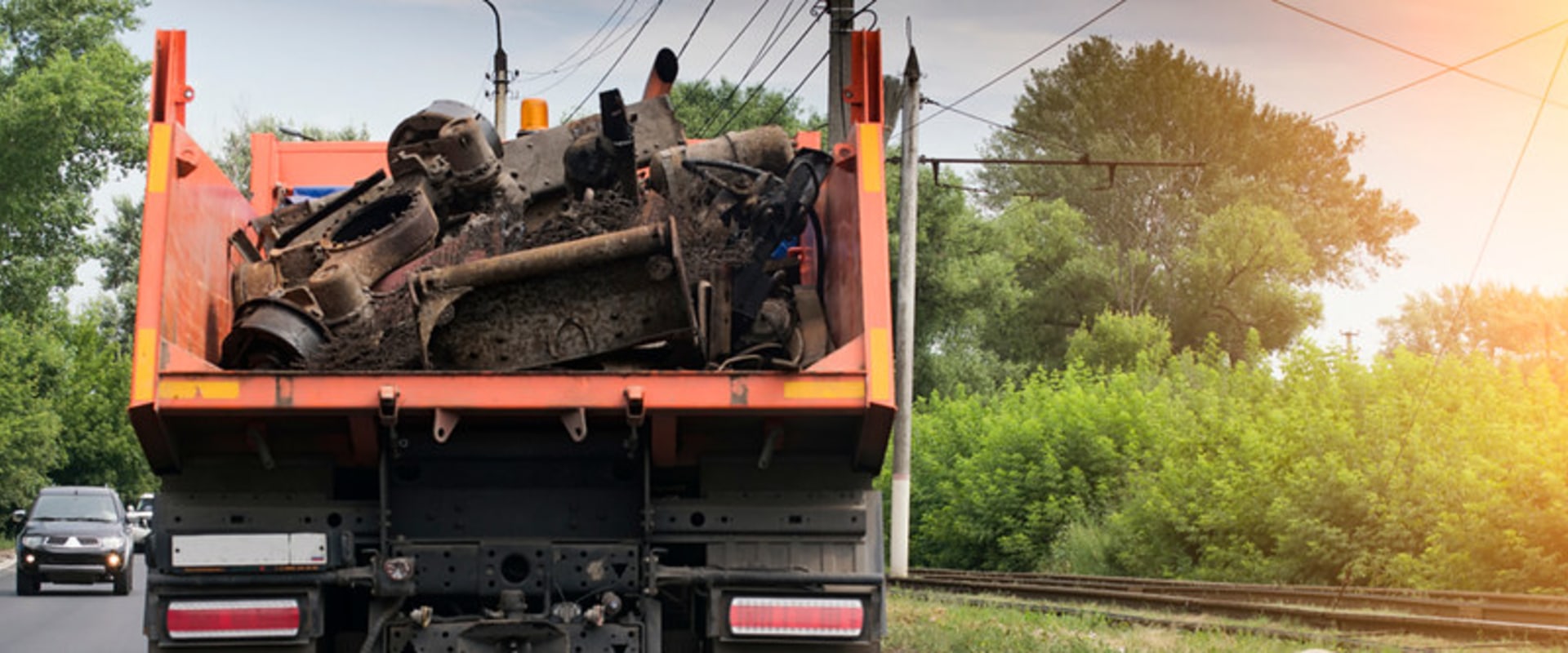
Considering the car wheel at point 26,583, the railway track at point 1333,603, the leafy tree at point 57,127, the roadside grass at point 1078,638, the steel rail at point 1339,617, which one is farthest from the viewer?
the leafy tree at point 57,127

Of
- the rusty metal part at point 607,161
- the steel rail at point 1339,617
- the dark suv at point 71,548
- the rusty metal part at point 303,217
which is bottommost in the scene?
the steel rail at point 1339,617

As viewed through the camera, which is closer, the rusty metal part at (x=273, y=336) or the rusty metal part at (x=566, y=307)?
the rusty metal part at (x=566, y=307)

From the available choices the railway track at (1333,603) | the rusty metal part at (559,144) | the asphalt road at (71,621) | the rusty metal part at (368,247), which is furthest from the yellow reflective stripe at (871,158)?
the railway track at (1333,603)

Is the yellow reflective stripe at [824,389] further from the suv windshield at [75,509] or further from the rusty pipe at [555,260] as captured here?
the suv windshield at [75,509]

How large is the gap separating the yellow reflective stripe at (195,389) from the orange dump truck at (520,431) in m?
0.01

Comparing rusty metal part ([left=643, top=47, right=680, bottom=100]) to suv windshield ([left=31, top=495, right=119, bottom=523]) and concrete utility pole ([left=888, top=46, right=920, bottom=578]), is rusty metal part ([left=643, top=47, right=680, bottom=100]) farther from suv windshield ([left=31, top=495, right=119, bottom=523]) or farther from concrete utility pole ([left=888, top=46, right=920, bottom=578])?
suv windshield ([left=31, top=495, right=119, bottom=523])

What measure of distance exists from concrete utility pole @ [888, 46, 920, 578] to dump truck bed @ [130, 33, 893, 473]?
14.0m

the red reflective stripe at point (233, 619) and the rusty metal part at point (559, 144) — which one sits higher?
the rusty metal part at point (559, 144)

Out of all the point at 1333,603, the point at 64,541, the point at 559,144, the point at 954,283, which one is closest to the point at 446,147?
the point at 559,144

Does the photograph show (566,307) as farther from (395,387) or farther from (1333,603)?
(1333,603)

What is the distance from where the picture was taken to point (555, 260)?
7.09m

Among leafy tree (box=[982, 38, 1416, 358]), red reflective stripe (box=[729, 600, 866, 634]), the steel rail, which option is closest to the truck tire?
the steel rail

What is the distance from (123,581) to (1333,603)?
49.6 ft

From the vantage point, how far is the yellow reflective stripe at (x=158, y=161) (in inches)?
283
